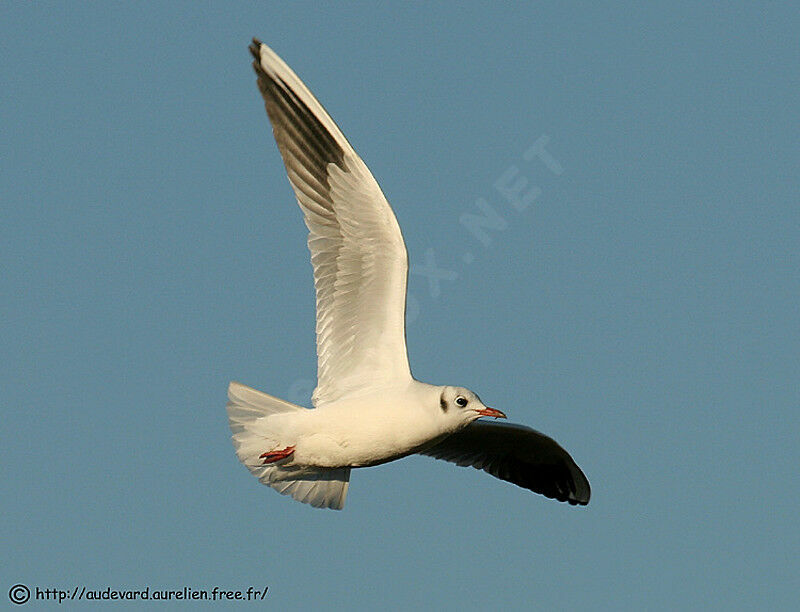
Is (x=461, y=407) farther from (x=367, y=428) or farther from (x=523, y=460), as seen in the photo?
(x=523, y=460)

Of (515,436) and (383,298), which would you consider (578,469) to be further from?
(383,298)

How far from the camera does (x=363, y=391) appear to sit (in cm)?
1045

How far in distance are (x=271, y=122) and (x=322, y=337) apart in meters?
1.79

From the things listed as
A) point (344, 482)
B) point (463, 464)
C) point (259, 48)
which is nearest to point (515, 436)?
point (463, 464)

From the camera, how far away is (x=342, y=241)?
10.4 metres

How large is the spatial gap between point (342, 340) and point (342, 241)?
0.84 meters

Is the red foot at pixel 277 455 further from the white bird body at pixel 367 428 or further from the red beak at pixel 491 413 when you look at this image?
the red beak at pixel 491 413

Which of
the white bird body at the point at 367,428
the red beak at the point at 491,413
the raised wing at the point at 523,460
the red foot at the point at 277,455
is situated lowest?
the raised wing at the point at 523,460

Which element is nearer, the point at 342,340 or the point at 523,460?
the point at 342,340

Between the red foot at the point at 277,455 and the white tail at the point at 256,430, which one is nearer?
the red foot at the point at 277,455

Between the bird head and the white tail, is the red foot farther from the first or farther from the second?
the bird head

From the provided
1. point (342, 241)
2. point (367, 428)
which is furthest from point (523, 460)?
point (342, 241)

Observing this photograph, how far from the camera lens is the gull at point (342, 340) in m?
10.1

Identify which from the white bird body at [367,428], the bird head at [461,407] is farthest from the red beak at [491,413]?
the white bird body at [367,428]
